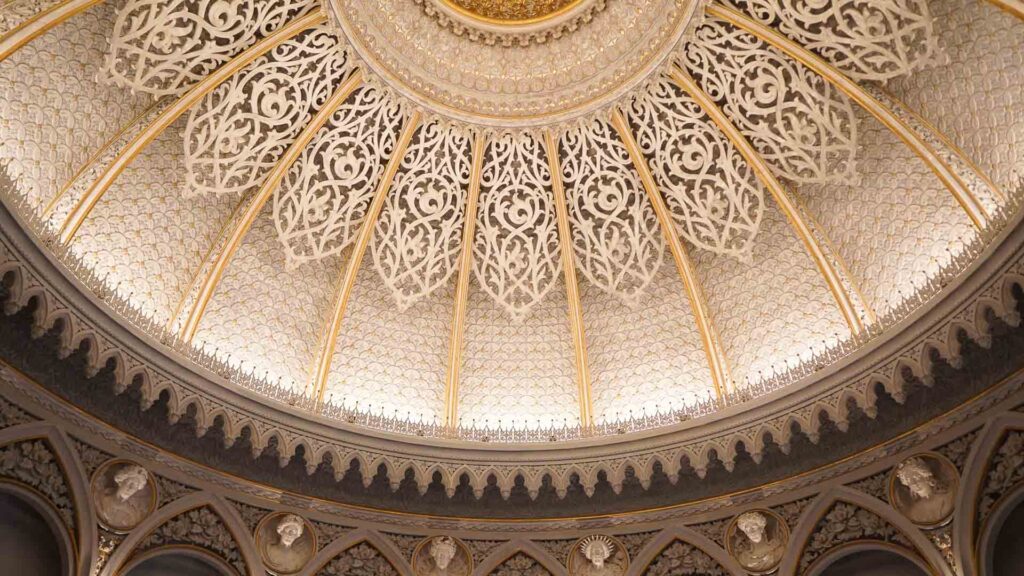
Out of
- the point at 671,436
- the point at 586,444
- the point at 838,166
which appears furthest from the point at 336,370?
the point at 838,166

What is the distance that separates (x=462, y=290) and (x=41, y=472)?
276 inches

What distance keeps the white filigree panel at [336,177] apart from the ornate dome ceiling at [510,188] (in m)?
0.04

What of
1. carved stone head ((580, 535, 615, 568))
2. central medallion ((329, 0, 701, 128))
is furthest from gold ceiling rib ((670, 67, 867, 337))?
carved stone head ((580, 535, 615, 568))

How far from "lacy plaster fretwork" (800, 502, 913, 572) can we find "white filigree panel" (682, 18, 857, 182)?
16.7 ft

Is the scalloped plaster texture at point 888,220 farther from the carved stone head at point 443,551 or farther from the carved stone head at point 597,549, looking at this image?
the carved stone head at point 443,551

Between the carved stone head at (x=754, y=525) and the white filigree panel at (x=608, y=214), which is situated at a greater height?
the white filigree panel at (x=608, y=214)

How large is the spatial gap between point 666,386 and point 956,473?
4.55 meters

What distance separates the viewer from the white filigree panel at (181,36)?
10.7 m

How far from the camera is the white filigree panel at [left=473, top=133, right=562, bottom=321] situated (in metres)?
13.9

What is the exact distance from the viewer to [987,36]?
1019 centimetres

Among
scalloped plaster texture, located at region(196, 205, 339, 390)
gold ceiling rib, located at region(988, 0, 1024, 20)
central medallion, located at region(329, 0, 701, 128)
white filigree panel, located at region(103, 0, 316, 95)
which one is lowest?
scalloped plaster texture, located at region(196, 205, 339, 390)

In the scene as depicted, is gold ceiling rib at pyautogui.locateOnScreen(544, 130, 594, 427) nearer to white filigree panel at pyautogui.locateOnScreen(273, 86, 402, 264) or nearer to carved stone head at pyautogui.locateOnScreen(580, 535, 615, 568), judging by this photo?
carved stone head at pyautogui.locateOnScreen(580, 535, 615, 568)

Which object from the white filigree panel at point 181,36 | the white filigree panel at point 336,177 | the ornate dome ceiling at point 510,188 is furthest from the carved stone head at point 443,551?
the white filigree panel at point 181,36

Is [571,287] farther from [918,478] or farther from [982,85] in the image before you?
[982,85]
